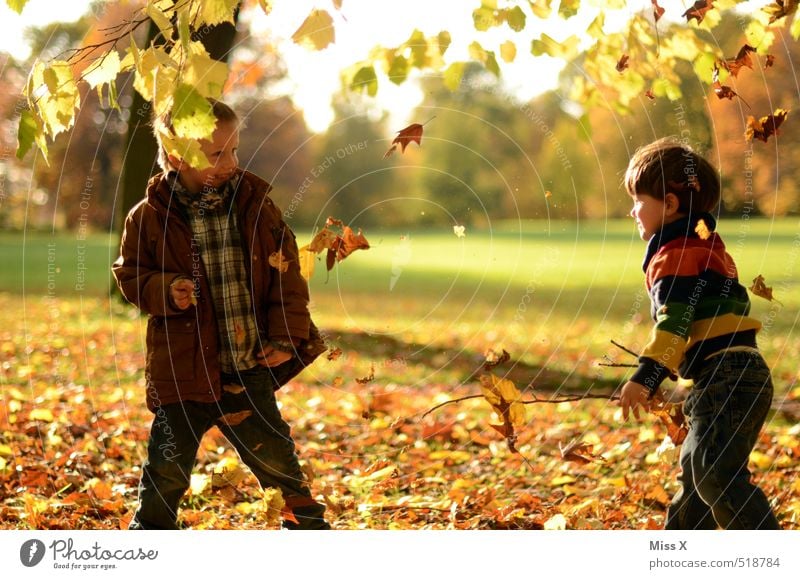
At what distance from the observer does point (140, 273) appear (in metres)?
3.61

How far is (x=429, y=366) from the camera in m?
9.23

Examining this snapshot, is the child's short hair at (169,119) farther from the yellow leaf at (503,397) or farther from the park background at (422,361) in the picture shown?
the yellow leaf at (503,397)

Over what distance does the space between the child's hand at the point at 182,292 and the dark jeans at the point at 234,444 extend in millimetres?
416

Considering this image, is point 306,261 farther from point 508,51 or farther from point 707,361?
point 707,361

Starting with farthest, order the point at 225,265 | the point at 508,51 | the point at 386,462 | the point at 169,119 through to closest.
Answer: the point at 386,462 → the point at 508,51 → the point at 225,265 → the point at 169,119

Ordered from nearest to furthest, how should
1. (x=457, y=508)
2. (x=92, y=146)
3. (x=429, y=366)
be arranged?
(x=457, y=508), (x=429, y=366), (x=92, y=146)

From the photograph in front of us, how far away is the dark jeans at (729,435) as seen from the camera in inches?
130

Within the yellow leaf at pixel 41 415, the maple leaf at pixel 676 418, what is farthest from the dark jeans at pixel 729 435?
the yellow leaf at pixel 41 415

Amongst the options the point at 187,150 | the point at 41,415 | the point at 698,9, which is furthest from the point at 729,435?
the point at 41,415

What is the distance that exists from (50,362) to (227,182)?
570 cm

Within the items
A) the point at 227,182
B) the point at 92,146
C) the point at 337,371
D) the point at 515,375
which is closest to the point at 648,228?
the point at 227,182

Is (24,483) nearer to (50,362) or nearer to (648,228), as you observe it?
(648,228)

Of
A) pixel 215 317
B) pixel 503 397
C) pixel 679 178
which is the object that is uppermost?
pixel 679 178

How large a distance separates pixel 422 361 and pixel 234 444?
584 cm
